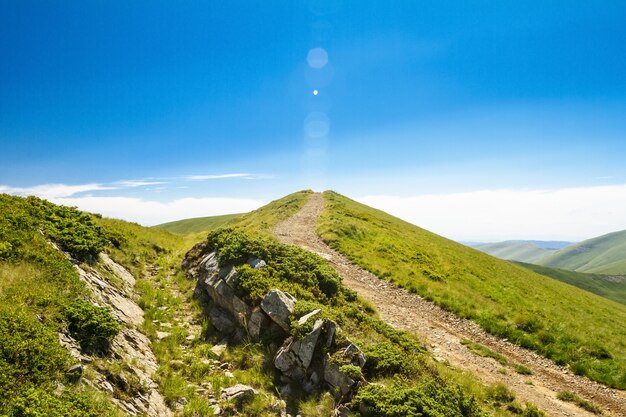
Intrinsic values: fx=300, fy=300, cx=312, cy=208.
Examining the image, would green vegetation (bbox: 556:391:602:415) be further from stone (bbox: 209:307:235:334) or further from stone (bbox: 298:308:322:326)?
stone (bbox: 209:307:235:334)

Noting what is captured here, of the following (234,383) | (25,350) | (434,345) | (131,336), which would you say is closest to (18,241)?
(131,336)

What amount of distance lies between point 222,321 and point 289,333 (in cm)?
469

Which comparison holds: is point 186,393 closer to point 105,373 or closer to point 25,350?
point 105,373

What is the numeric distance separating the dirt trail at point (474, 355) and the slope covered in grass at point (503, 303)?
0.80 metres

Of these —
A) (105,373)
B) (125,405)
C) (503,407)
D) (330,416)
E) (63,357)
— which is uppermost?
(63,357)

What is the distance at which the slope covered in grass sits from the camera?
17.3 metres

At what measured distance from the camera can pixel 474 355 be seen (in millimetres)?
16703

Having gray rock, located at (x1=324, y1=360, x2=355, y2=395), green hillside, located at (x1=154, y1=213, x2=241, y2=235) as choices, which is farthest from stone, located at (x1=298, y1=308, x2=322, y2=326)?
green hillside, located at (x1=154, y1=213, x2=241, y2=235)

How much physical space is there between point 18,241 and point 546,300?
39.4m

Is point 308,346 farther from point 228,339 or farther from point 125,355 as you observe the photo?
point 125,355

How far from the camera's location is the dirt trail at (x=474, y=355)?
13719mm

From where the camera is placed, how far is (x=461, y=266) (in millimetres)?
34625

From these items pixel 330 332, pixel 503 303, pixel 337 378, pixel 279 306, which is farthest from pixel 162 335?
pixel 503 303

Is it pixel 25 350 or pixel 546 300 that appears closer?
pixel 25 350
